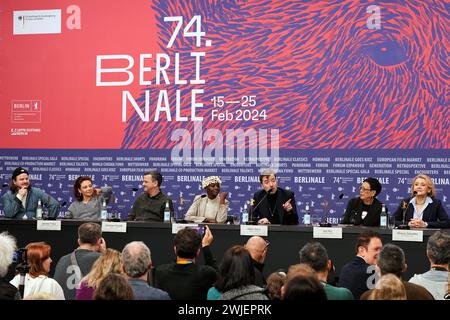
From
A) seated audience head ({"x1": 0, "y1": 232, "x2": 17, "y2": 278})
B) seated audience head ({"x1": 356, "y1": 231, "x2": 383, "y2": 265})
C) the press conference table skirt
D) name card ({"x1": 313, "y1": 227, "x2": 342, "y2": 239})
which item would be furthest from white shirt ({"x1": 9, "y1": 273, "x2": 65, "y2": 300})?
name card ({"x1": 313, "y1": 227, "x2": 342, "y2": 239})

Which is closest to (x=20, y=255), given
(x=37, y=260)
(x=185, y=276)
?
(x=37, y=260)

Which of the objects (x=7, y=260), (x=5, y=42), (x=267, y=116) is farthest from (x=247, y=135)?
(x=7, y=260)

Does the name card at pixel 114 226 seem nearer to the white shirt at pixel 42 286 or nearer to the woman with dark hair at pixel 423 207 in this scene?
the white shirt at pixel 42 286

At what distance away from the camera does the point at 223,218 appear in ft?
22.4

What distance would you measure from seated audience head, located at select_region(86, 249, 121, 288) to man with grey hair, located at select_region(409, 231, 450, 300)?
167 cm

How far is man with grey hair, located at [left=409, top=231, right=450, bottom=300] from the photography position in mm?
3959

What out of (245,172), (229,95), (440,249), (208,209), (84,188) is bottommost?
(440,249)

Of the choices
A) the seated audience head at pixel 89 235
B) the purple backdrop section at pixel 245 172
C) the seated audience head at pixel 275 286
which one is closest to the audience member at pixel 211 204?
the purple backdrop section at pixel 245 172

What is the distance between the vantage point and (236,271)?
11.7 ft

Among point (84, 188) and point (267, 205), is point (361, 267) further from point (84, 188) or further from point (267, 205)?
point (84, 188)

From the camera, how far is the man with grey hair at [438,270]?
396 centimetres

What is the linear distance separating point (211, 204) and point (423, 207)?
6.58 feet

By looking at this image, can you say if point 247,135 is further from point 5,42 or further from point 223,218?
point 5,42

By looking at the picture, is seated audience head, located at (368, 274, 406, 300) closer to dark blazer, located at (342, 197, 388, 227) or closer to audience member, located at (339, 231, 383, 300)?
audience member, located at (339, 231, 383, 300)
